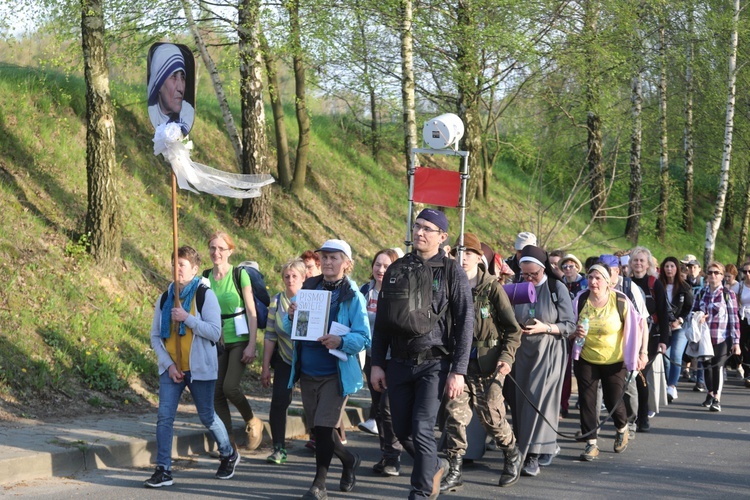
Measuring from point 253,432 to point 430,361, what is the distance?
3.16 m

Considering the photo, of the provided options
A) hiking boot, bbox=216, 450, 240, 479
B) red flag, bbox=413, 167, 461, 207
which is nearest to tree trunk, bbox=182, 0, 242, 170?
red flag, bbox=413, 167, 461, 207

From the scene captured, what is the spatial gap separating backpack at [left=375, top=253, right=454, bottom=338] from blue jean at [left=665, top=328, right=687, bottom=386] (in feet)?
25.8

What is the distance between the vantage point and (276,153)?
67.3ft

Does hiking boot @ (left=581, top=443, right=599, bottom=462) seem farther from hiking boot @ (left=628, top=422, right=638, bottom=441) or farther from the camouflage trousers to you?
the camouflage trousers

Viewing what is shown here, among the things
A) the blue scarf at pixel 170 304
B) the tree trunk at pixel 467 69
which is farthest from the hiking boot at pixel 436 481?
the tree trunk at pixel 467 69

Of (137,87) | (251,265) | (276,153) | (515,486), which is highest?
(137,87)

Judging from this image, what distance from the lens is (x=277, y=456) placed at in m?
8.45

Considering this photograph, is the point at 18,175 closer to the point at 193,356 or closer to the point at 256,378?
the point at 256,378

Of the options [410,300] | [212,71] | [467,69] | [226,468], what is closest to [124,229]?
[212,71]

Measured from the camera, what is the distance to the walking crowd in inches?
251

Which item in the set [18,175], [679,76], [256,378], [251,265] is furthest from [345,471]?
[679,76]

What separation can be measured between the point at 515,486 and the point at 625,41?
15.2 m

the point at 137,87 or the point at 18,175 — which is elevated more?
the point at 137,87

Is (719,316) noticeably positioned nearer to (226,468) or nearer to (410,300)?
(226,468)
